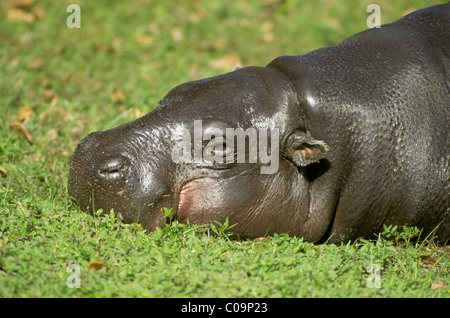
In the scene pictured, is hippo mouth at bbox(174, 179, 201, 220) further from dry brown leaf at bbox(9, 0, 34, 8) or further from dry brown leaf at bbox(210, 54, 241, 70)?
dry brown leaf at bbox(9, 0, 34, 8)

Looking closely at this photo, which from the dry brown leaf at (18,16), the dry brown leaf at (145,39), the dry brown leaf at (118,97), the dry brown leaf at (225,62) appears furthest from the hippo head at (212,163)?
the dry brown leaf at (18,16)

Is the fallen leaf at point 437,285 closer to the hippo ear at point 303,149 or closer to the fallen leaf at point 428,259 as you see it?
the fallen leaf at point 428,259

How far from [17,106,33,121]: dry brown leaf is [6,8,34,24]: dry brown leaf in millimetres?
2518

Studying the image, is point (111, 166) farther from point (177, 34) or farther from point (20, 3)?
point (20, 3)

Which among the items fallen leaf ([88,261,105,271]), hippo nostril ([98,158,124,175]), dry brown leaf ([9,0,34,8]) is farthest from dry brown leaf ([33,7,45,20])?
fallen leaf ([88,261,105,271])

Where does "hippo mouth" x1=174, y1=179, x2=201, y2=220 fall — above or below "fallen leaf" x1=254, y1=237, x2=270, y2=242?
above

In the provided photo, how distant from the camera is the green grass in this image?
3.73 metres

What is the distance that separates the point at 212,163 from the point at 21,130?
2646mm

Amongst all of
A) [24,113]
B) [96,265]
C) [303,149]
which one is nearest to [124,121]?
[24,113]

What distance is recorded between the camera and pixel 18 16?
28.2ft

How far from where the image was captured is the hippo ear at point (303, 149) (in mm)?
4301
